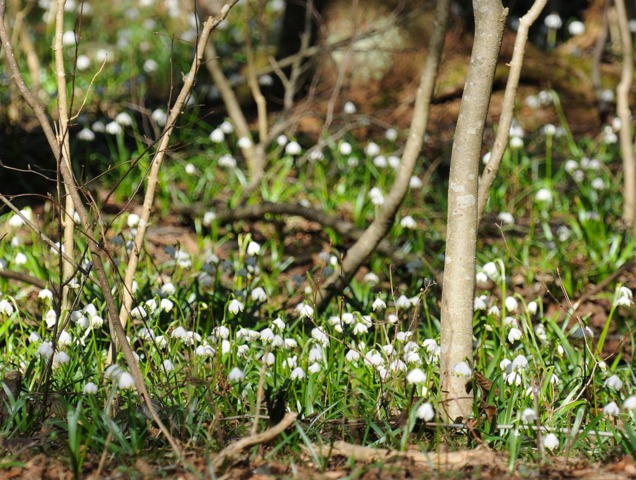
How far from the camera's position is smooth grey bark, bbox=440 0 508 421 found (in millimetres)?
2941

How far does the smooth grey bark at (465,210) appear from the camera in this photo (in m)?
2.94

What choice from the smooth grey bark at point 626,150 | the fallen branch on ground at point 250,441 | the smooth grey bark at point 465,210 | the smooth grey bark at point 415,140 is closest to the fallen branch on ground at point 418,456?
the fallen branch on ground at point 250,441

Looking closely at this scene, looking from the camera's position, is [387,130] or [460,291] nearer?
[460,291]

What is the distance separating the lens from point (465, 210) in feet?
9.83

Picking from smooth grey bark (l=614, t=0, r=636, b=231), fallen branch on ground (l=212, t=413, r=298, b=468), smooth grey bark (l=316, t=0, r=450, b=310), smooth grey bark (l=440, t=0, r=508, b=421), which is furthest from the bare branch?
smooth grey bark (l=614, t=0, r=636, b=231)

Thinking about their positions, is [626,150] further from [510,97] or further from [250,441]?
[250,441]

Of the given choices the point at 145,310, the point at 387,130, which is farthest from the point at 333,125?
the point at 145,310

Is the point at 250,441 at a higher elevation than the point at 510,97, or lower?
lower

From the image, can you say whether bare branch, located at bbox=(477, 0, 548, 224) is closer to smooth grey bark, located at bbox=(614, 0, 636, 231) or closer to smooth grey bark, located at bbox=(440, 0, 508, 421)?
smooth grey bark, located at bbox=(440, 0, 508, 421)

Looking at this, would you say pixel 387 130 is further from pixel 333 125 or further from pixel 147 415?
pixel 147 415

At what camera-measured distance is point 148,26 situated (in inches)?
353

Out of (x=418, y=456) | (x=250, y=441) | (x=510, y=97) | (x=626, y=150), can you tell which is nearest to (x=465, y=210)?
(x=510, y=97)

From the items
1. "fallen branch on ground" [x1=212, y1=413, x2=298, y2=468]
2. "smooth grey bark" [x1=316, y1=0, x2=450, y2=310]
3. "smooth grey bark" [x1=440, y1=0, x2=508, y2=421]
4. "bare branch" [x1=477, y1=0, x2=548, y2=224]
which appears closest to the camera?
"fallen branch on ground" [x1=212, y1=413, x2=298, y2=468]

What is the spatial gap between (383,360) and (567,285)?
5.94 feet
